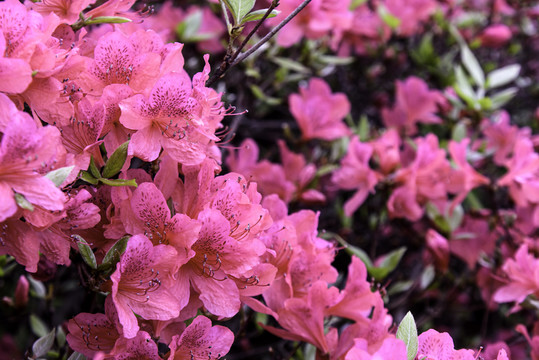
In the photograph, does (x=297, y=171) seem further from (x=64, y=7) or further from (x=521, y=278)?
(x=64, y=7)

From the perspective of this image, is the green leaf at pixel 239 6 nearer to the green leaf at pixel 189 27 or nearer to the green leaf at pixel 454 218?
the green leaf at pixel 189 27

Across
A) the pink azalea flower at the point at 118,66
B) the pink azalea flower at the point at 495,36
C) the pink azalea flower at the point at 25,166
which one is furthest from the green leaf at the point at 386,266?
the pink azalea flower at the point at 495,36

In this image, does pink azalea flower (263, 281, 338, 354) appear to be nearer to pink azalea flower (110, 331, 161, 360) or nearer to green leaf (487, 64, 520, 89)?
pink azalea flower (110, 331, 161, 360)

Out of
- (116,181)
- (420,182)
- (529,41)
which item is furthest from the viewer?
(529,41)

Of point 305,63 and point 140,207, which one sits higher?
point 140,207

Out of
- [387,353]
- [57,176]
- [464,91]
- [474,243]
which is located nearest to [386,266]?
[474,243]

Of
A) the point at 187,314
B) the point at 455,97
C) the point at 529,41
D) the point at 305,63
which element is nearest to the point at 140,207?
the point at 187,314

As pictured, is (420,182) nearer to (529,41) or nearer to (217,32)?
(217,32)
